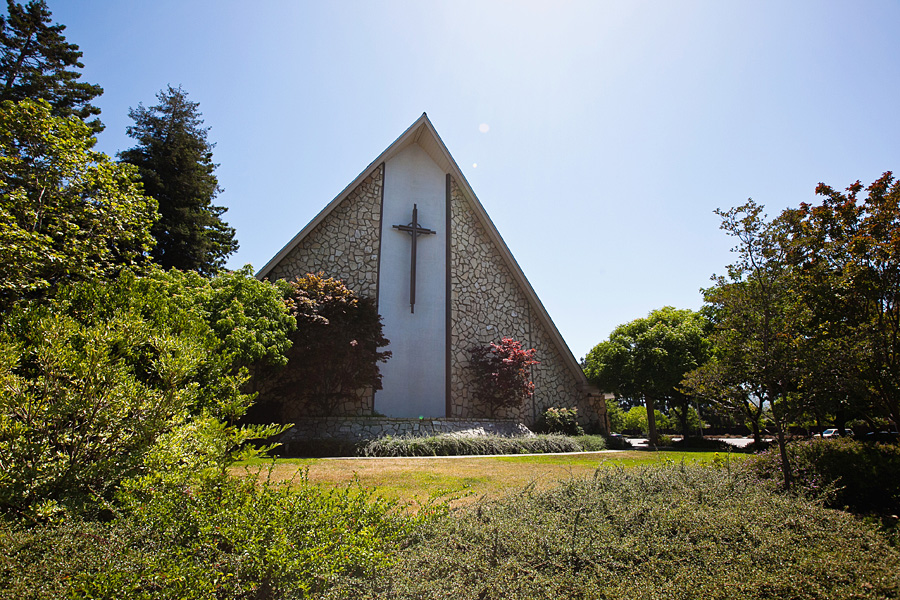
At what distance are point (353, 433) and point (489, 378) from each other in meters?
4.69

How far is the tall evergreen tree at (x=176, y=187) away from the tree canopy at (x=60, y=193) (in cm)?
809

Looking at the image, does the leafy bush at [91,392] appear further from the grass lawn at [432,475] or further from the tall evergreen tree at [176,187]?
the tall evergreen tree at [176,187]

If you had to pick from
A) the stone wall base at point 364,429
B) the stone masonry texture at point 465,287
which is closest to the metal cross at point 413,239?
the stone masonry texture at point 465,287

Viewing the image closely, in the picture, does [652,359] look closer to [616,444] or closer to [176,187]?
[616,444]

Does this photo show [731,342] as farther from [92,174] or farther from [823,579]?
[92,174]

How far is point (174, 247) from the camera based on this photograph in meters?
14.5

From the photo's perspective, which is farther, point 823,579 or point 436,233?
point 436,233

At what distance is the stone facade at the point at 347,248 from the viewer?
48.1 ft

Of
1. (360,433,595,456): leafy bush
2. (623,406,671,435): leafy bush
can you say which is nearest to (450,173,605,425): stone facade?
(360,433,595,456): leafy bush

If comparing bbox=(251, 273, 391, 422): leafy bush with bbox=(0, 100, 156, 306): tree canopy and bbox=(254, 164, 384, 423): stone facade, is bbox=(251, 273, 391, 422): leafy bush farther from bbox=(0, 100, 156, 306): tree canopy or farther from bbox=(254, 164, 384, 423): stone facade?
bbox=(0, 100, 156, 306): tree canopy

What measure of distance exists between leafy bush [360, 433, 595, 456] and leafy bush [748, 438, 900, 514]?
21.3 ft

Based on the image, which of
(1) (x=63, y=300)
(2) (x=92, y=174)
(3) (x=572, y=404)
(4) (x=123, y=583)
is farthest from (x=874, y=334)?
(3) (x=572, y=404)

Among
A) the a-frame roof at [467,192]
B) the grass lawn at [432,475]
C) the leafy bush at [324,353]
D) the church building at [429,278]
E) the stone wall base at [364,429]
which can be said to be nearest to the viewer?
the grass lawn at [432,475]

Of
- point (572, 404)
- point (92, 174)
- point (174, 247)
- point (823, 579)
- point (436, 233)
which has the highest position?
point (436, 233)
